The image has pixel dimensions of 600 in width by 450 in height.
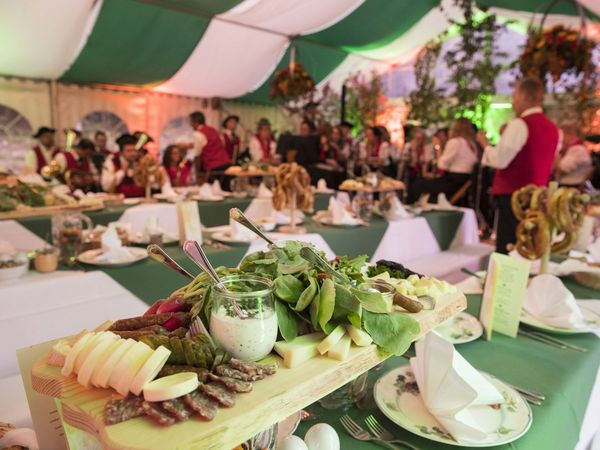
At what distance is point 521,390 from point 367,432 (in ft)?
1.42

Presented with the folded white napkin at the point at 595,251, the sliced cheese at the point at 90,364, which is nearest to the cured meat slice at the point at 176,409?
the sliced cheese at the point at 90,364

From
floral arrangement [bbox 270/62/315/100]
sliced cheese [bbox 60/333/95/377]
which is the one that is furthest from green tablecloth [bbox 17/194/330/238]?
floral arrangement [bbox 270/62/315/100]

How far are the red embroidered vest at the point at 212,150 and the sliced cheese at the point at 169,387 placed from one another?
621cm

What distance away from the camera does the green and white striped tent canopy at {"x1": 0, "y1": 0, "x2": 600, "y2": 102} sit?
226 inches

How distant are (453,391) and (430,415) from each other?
0.09 metres

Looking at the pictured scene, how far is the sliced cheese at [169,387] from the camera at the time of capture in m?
0.57

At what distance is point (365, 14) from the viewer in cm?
761

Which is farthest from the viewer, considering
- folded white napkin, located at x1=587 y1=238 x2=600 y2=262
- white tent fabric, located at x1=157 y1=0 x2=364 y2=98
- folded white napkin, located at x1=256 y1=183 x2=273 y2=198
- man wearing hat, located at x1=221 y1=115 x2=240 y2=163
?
man wearing hat, located at x1=221 y1=115 x2=240 y2=163

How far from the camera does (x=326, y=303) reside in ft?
2.53

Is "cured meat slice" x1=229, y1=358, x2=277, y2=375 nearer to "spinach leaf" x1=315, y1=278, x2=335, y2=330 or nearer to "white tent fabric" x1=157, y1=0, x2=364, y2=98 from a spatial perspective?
"spinach leaf" x1=315, y1=278, x2=335, y2=330

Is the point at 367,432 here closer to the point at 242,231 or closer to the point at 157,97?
the point at 242,231

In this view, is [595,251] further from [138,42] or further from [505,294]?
[138,42]

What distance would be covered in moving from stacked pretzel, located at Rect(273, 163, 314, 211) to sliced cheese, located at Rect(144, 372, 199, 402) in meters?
2.01

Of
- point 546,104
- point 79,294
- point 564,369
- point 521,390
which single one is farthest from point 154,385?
point 546,104
